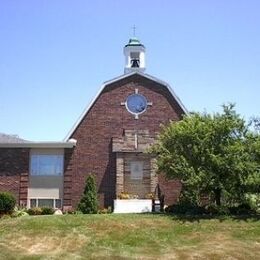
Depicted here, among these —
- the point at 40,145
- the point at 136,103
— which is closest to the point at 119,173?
the point at 136,103

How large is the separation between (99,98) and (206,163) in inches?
525

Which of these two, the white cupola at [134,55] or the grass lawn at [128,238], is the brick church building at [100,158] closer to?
the white cupola at [134,55]

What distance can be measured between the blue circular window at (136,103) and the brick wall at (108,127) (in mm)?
303

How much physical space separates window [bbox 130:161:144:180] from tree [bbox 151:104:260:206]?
8239 millimetres

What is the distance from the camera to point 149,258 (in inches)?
803

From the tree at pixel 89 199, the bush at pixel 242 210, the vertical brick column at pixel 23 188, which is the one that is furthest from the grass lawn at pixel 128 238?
the vertical brick column at pixel 23 188

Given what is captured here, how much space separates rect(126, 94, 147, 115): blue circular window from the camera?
38031 mm

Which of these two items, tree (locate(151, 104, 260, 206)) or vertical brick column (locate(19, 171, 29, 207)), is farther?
vertical brick column (locate(19, 171, 29, 207))

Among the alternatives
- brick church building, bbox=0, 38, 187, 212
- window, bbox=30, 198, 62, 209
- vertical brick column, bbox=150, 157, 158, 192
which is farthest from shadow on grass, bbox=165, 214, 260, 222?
window, bbox=30, 198, 62, 209

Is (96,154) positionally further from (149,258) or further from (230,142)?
(149,258)

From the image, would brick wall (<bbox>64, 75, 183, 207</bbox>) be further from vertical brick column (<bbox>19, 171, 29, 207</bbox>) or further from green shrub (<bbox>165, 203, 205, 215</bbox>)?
green shrub (<bbox>165, 203, 205, 215</bbox>)

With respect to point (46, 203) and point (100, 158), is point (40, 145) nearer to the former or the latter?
point (46, 203)


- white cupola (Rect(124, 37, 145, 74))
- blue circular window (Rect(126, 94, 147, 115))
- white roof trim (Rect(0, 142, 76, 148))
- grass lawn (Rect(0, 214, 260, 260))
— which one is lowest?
grass lawn (Rect(0, 214, 260, 260))

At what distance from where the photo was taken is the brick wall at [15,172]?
36219 mm
